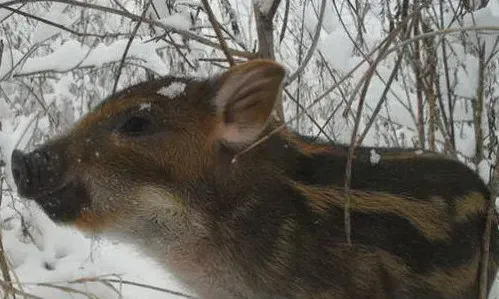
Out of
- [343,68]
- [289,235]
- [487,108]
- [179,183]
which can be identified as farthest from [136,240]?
[487,108]

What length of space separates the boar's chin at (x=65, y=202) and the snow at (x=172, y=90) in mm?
442

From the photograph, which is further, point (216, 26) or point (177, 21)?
point (177, 21)

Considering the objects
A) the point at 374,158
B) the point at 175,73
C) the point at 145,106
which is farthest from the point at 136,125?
the point at 175,73

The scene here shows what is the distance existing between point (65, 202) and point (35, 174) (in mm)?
138

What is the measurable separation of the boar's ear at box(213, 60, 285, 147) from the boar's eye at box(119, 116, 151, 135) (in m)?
0.25

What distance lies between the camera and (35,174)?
255 cm

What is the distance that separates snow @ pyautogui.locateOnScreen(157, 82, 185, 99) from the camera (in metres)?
2.78

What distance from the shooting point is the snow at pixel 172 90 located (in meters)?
2.78

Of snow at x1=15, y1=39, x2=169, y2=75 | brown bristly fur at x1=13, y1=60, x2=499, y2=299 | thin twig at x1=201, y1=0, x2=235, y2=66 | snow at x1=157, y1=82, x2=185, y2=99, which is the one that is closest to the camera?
brown bristly fur at x1=13, y1=60, x2=499, y2=299

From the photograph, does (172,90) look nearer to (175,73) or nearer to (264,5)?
(264,5)

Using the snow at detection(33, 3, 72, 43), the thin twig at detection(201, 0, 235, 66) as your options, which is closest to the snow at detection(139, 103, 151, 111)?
the thin twig at detection(201, 0, 235, 66)

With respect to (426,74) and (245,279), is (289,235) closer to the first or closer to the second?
(245,279)

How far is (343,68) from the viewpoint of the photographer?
12.8 ft

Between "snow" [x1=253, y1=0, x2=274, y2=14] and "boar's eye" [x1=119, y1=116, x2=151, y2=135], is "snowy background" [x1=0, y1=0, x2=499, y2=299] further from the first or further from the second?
"boar's eye" [x1=119, y1=116, x2=151, y2=135]
